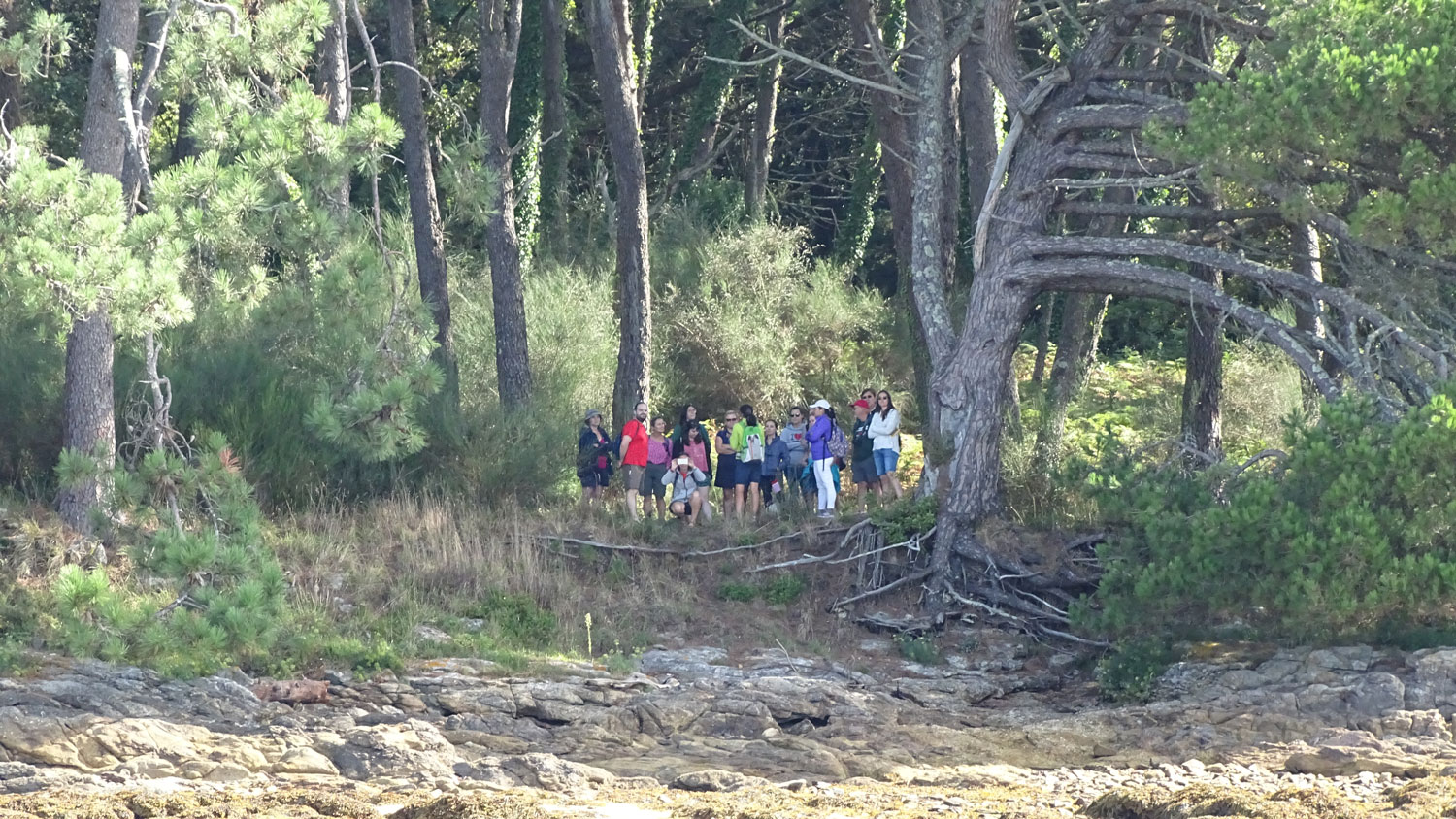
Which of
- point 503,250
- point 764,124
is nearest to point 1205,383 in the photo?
point 503,250

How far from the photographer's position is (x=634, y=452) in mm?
17375

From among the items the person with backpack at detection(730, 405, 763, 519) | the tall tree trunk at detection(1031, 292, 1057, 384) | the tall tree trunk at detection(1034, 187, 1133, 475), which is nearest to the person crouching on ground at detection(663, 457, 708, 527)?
the person with backpack at detection(730, 405, 763, 519)

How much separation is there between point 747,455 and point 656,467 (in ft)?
3.17

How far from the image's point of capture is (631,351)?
20641mm

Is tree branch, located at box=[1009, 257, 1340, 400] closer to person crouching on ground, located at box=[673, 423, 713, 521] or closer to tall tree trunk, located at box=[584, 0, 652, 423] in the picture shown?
person crouching on ground, located at box=[673, 423, 713, 521]

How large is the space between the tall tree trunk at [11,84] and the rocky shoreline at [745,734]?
987cm

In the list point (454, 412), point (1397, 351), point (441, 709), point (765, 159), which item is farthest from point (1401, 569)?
point (765, 159)

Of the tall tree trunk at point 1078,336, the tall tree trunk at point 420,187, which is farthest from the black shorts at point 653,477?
the tall tree trunk at point 1078,336

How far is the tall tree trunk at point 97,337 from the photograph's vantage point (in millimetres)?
14695

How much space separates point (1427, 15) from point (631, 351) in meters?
10.8

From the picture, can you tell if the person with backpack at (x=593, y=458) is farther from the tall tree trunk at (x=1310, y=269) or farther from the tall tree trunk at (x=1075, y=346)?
the tall tree trunk at (x=1310, y=269)

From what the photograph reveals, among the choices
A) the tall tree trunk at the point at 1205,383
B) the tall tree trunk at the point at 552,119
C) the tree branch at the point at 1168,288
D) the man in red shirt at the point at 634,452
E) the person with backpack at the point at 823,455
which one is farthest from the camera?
the tall tree trunk at the point at 552,119

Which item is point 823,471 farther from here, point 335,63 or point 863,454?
point 335,63

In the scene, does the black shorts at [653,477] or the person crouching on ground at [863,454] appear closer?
the person crouching on ground at [863,454]
